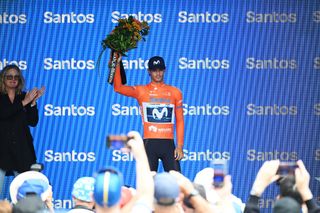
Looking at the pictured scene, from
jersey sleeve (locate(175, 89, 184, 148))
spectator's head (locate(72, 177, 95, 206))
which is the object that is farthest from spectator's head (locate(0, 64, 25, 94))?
spectator's head (locate(72, 177, 95, 206))

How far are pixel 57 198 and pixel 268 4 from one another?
3.49 m

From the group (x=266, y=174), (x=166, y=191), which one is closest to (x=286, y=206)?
(x=266, y=174)

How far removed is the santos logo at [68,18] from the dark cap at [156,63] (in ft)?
3.96

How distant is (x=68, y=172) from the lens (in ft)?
39.9

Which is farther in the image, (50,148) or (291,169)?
(50,148)

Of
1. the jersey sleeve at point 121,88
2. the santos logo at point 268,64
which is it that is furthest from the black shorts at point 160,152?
the santos logo at point 268,64

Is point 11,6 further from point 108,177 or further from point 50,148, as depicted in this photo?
point 108,177

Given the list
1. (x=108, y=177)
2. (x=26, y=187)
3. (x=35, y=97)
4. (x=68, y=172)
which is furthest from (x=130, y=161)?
(x=108, y=177)

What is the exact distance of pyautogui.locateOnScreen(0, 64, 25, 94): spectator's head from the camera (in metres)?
11.0

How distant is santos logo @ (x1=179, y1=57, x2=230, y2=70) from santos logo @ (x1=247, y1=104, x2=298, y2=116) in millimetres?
590

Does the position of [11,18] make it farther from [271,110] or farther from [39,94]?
[271,110]

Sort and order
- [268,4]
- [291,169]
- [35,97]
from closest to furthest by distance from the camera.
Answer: [291,169], [35,97], [268,4]

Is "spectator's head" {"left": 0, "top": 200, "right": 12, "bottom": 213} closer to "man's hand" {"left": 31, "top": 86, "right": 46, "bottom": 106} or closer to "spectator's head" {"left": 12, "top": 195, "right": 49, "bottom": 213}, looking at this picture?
"spectator's head" {"left": 12, "top": 195, "right": 49, "bottom": 213}

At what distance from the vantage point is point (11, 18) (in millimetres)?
12047
